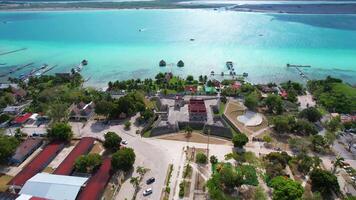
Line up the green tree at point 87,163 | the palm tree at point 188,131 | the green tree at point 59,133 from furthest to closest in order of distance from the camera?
the palm tree at point 188,131, the green tree at point 59,133, the green tree at point 87,163

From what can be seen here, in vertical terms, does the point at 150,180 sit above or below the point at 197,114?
below

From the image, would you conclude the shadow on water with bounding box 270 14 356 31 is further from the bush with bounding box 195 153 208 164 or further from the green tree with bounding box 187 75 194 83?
the bush with bounding box 195 153 208 164

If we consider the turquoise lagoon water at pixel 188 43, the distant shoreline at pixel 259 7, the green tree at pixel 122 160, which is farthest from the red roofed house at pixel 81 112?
the distant shoreline at pixel 259 7

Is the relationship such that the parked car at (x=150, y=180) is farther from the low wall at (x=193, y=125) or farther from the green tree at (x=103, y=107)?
the green tree at (x=103, y=107)

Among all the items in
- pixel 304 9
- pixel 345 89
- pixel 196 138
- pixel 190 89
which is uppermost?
pixel 304 9

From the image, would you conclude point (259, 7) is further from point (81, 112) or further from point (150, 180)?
point (150, 180)

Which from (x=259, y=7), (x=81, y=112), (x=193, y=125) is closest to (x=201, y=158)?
(x=193, y=125)

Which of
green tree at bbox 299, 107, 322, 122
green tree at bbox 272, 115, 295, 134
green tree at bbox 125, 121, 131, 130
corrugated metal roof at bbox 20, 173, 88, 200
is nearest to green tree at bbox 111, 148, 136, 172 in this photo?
corrugated metal roof at bbox 20, 173, 88, 200

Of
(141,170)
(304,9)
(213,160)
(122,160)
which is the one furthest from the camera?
(304,9)
